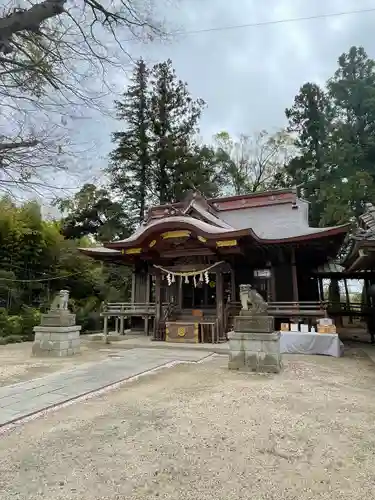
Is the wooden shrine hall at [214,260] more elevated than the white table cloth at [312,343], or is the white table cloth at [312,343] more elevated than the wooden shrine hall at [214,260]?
the wooden shrine hall at [214,260]

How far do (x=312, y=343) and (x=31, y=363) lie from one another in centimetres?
673

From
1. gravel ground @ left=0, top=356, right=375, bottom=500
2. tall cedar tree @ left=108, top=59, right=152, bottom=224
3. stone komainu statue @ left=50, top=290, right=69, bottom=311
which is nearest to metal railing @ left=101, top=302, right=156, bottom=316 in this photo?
stone komainu statue @ left=50, top=290, right=69, bottom=311

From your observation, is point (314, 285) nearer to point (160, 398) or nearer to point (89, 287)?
point (89, 287)

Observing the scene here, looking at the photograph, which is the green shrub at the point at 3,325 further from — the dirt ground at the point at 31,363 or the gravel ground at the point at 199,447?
the gravel ground at the point at 199,447

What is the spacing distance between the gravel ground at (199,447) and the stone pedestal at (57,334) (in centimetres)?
388

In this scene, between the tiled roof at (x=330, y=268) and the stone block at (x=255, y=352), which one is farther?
the tiled roof at (x=330, y=268)

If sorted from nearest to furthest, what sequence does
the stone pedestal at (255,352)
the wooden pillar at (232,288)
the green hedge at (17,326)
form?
the stone pedestal at (255,352)
the wooden pillar at (232,288)
the green hedge at (17,326)

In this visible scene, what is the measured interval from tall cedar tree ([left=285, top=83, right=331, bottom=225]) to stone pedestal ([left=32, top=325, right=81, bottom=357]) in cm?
1777

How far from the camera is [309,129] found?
2364 centimetres

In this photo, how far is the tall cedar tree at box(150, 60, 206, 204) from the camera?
72.6 feet

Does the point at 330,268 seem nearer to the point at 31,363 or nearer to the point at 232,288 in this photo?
the point at 232,288

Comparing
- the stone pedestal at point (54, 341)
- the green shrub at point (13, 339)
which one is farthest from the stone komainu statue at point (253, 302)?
the green shrub at point (13, 339)

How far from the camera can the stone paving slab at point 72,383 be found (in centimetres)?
418

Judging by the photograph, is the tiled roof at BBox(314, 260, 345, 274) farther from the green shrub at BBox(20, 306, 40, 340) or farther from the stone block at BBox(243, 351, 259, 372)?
the green shrub at BBox(20, 306, 40, 340)
